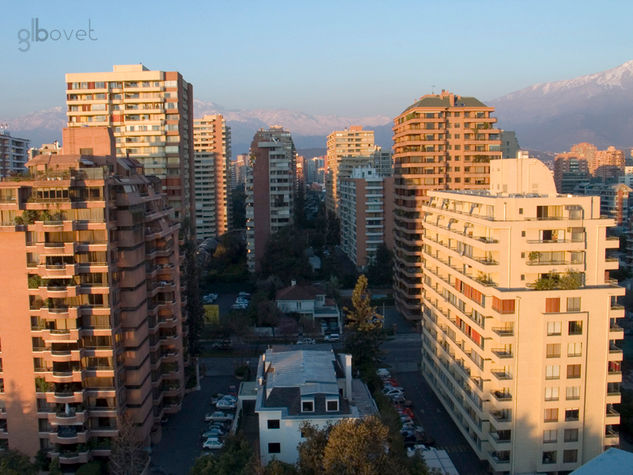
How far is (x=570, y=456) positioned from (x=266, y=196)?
145 feet

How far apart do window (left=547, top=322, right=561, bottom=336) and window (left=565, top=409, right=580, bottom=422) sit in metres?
3.06

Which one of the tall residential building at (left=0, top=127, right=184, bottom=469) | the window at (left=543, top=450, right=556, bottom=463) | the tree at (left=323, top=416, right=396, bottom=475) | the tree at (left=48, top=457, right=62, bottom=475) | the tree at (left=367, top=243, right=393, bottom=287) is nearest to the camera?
the tree at (left=323, top=416, right=396, bottom=475)

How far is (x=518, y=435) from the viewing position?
74.9ft

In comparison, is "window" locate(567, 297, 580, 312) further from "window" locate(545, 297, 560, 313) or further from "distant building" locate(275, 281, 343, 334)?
"distant building" locate(275, 281, 343, 334)

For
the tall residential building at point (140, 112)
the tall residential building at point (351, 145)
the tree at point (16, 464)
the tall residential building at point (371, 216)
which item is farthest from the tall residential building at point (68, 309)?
the tall residential building at point (351, 145)

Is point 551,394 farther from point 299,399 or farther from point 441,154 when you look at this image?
point 441,154

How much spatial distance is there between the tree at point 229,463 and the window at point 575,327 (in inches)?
496

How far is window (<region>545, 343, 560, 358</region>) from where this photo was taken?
22516 mm

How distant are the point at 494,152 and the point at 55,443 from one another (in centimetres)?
3479

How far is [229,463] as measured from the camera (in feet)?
66.5

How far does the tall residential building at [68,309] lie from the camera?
74.2 feet

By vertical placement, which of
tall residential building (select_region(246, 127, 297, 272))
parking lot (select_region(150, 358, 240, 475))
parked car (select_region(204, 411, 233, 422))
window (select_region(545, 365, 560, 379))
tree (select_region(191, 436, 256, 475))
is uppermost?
tall residential building (select_region(246, 127, 297, 272))

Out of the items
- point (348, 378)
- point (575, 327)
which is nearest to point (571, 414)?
point (575, 327)

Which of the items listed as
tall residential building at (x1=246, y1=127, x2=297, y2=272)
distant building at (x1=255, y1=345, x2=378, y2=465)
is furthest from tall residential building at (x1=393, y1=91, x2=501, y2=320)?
tall residential building at (x1=246, y1=127, x2=297, y2=272)
